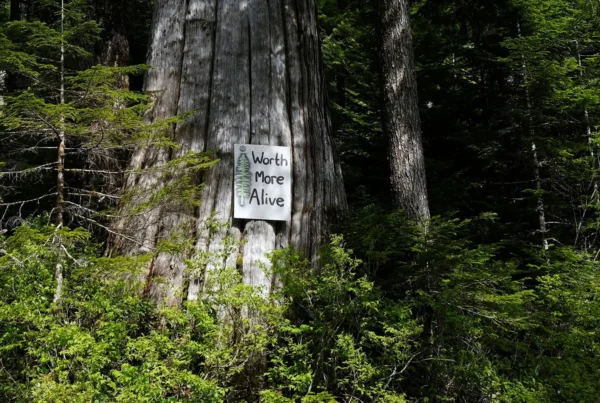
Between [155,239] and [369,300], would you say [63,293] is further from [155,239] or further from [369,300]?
[369,300]

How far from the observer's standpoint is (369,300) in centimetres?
329

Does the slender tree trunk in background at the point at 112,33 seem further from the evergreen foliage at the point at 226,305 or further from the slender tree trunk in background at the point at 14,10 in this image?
the slender tree trunk in background at the point at 14,10

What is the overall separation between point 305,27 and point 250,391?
10.2 ft

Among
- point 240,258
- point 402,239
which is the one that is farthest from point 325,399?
point 402,239

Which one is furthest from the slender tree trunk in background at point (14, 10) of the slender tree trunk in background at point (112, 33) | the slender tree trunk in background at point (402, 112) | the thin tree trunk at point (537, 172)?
the thin tree trunk at point (537, 172)

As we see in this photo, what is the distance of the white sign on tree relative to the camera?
3814 mm

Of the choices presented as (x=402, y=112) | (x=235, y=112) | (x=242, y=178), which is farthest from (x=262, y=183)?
(x=402, y=112)

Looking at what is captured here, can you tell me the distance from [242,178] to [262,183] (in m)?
0.16

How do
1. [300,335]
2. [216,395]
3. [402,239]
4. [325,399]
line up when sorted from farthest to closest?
1. [402,239]
2. [300,335]
3. [325,399]
4. [216,395]

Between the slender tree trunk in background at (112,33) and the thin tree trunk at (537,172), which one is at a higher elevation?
the slender tree trunk in background at (112,33)

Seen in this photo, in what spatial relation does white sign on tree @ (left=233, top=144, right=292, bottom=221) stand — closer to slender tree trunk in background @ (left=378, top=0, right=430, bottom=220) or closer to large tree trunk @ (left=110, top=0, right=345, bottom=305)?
large tree trunk @ (left=110, top=0, right=345, bottom=305)

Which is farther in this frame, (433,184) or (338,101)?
(338,101)

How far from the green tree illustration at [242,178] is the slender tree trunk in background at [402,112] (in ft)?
7.55

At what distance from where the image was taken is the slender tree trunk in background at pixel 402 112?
564 centimetres
